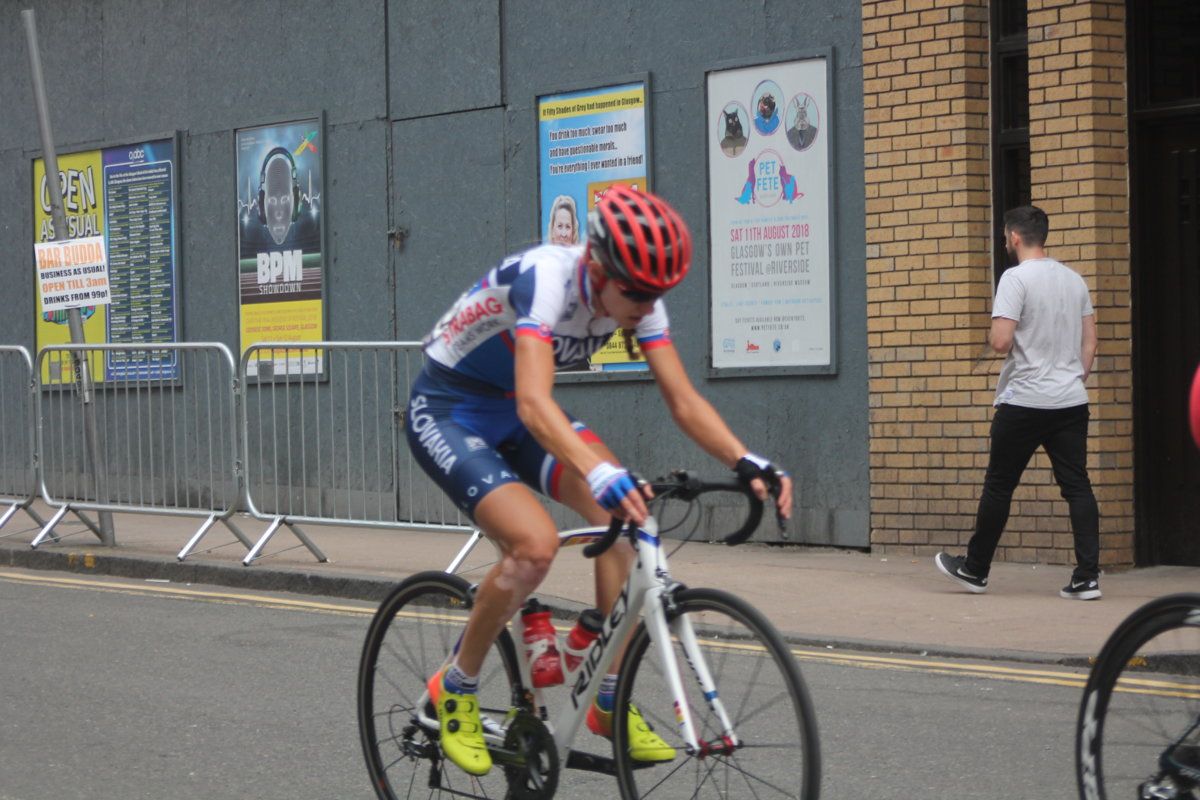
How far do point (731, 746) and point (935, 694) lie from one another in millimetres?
3441

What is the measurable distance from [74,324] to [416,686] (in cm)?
884

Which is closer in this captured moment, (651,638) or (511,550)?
(651,638)

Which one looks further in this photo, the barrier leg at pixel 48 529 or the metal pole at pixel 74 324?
the barrier leg at pixel 48 529

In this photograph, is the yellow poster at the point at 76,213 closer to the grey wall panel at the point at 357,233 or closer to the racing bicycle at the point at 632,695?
the grey wall panel at the point at 357,233

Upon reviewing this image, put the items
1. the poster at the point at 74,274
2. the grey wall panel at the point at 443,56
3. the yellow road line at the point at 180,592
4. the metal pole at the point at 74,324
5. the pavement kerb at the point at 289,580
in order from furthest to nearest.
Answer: the grey wall panel at the point at 443,56
the poster at the point at 74,274
the metal pole at the point at 74,324
the yellow road line at the point at 180,592
the pavement kerb at the point at 289,580

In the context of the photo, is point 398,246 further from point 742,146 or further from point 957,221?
point 957,221

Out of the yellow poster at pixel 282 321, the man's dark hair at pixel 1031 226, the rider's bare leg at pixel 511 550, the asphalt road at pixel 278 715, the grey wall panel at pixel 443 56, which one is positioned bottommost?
the asphalt road at pixel 278 715

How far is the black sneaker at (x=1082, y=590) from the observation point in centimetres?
980

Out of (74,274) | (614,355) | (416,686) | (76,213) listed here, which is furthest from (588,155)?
(416,686)

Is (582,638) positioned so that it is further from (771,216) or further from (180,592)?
(771,216)

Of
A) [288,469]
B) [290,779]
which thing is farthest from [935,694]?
[288,469]

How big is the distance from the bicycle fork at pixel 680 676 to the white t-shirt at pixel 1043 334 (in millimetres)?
5695

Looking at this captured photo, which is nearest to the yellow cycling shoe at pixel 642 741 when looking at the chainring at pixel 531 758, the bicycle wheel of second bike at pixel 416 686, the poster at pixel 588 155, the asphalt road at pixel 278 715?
the chainring at pixel 531 758

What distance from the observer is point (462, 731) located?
5160mm
